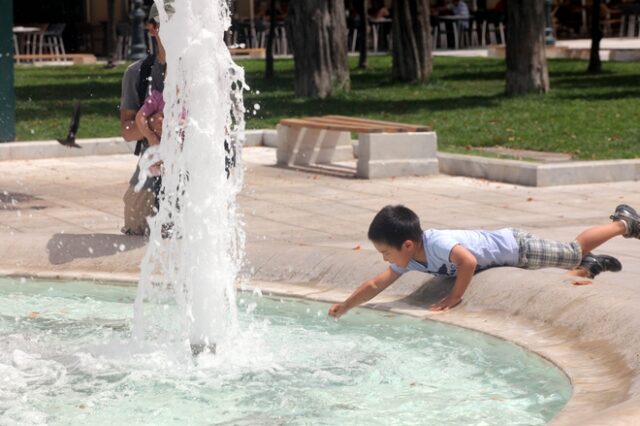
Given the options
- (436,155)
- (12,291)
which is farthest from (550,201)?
(12,291)

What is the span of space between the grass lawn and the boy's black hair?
7255 millimetres

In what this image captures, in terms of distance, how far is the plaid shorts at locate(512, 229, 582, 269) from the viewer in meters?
7.35

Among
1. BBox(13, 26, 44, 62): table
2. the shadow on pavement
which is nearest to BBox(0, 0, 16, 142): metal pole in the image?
the shadow on pavement

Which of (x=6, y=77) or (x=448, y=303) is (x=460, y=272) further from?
(x=6, y=77)

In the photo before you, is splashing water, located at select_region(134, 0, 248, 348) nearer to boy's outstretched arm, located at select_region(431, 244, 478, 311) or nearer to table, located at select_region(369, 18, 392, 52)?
boy's outstretched arm, located at select_region(431, 244, 478, 311)

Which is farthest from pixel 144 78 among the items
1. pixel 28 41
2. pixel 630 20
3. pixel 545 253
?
pixel 630 20

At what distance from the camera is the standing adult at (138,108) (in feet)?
26.2

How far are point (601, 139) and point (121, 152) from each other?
504 centimetres

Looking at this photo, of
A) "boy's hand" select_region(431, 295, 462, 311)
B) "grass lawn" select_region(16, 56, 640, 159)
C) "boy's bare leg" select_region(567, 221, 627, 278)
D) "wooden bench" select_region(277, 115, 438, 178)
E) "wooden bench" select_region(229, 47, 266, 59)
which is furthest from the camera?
"wooden bench" select_region(229, 47, 266, 59)

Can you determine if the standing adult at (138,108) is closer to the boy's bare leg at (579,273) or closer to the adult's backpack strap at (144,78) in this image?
the adult's backpack strap at (144,78)

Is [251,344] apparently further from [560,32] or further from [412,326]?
[560,32]

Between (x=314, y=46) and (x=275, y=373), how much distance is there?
46.9 ft

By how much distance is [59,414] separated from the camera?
216 inches

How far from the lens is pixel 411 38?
23.3 meters
